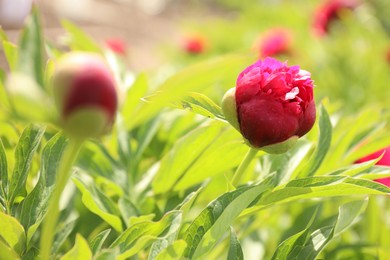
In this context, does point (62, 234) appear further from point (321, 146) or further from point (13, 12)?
point (13, 12)

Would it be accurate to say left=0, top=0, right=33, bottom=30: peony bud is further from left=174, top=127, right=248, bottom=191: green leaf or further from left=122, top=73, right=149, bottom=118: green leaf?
left=174, top=127, right=248, bottom=191: green leaf

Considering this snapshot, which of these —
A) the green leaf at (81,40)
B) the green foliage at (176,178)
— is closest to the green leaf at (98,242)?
the green foliage at (176,178)

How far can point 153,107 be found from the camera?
0.37 meters

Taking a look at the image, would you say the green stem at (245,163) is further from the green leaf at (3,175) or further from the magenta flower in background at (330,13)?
the magenta flower in background at (330,13)

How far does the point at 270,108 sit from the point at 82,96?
19cm

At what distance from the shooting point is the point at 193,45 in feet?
6.22

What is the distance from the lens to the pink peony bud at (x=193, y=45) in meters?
1.89

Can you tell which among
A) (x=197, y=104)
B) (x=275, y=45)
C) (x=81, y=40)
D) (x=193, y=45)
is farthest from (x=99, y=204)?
(x=193, y=45)

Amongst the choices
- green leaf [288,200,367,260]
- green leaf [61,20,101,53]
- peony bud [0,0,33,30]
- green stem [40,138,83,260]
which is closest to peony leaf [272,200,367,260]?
green leaf [288,200,367,260]

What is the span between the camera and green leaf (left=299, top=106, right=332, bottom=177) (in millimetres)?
578

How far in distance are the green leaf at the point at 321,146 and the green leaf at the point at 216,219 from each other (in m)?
0.11

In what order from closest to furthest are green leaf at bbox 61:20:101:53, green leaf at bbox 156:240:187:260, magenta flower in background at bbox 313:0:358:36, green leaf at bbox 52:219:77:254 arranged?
1. green leaf at bbox 156:240:187:260
2. green leaf at bbox 52:219:77:254
3. green leaf at bbox 61:20:101:53
4. magenta flower in background at bbox 313:0:358:36

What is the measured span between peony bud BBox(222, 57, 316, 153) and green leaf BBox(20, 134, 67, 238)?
0.14 m

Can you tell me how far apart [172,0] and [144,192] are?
4.40 metres
